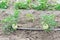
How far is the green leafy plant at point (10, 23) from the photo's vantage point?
3.96 m

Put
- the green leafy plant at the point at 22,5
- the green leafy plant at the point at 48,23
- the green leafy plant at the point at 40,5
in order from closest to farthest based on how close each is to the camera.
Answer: the green leafy plant at the point at 48,23
the green leafy plant at the point at 40,5
the green leafy plant at the point at 22,5

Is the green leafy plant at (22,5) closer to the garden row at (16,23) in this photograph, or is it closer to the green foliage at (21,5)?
the green foliage at (21,5)

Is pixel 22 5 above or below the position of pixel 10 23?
above

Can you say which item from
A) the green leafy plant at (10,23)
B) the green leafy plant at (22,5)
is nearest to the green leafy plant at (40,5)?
the green leafy plant at (22,5)

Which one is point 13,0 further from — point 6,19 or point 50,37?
point 50,37

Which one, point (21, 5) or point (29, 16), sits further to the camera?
point (21, 5)

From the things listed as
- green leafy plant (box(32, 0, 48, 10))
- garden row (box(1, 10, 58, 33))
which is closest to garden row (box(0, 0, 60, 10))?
green leafy plant (box(32, 0, 48, 10))

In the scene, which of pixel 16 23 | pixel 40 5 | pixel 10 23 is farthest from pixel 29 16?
pixel 40 5

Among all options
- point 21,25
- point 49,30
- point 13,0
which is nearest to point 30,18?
point 21,25

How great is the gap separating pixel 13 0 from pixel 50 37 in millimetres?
1614

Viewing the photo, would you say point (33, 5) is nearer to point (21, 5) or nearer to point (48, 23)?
point (21, 5)

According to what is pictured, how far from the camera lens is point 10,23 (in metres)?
3.98

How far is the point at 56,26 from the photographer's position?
13.3 feet

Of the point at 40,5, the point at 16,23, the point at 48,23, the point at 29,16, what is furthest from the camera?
the point at 40,5
